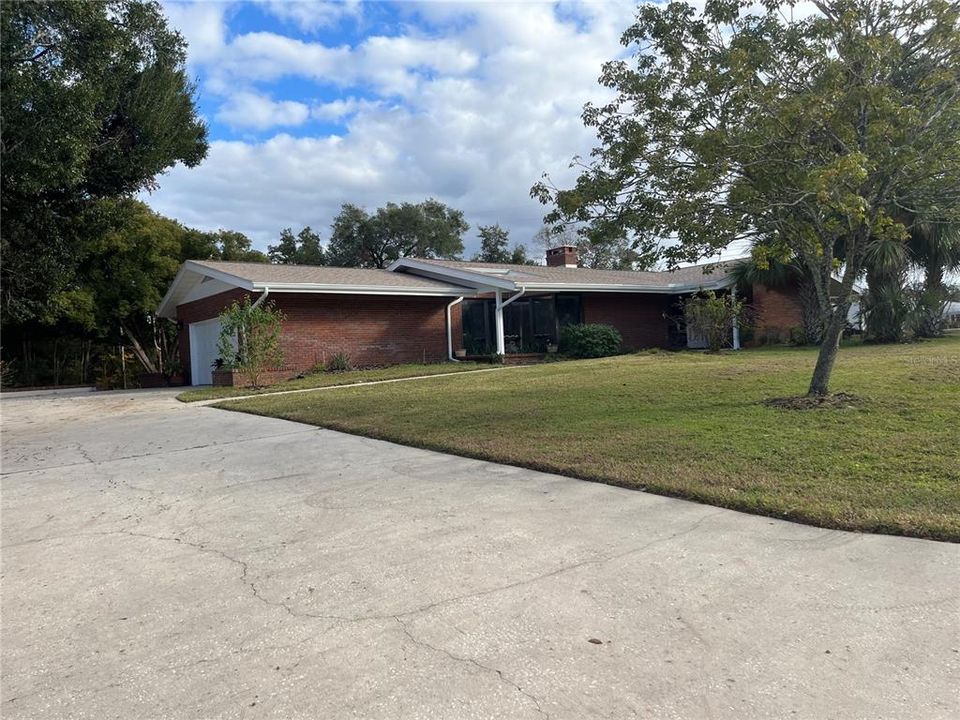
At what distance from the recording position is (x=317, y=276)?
64.0ft

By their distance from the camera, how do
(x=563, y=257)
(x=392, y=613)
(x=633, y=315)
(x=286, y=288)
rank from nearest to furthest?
(x=392, y=613) → (x=286, y=288) → (x=633, y=315) → (x=563, y=257)

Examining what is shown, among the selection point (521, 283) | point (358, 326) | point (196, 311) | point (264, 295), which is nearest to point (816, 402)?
point (521, 283)

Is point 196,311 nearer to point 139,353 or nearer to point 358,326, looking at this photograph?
point 139,353

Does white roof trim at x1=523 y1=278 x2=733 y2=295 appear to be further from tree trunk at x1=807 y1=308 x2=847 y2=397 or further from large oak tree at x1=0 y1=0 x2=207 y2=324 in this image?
tree trunk at x1=807 y1=308 x2=847 y2=397

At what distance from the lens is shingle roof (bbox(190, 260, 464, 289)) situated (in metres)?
18.3

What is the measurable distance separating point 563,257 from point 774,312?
10.6 meters

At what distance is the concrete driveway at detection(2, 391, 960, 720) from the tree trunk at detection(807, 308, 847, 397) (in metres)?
4.62

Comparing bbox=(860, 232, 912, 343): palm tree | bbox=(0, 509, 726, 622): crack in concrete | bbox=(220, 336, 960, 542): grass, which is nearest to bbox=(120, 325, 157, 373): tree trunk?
bbox=(220, 336, 960, 542): grass

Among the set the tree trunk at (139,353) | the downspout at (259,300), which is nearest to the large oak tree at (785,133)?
the downspout at (259,300)

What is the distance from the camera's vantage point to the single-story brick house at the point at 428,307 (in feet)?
62.5

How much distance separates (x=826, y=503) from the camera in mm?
4633

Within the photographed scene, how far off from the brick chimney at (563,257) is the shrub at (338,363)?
538 inches

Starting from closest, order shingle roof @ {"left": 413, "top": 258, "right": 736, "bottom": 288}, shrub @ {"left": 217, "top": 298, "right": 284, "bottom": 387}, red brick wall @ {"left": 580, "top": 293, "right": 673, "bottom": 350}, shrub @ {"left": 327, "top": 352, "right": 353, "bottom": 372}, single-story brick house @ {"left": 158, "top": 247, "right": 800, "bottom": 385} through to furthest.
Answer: shrub @ {"left": 217, "top": 298, "right": 284, "bottom": 387} → single-story brick house @ {"left": 158, "top": 247, "right": 800, "bottom": 385} → shrub @ {"left": 327, "top": 352, "right": 353, "bottom": 372} → shingle roof @ {"left": 413, "top": 258, "right": 736, "bottom": 288} → red brick wall @ {"left": 580, "top": 293, "right": 673, "bottom": 350}

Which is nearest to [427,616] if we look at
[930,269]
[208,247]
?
[930,269]
